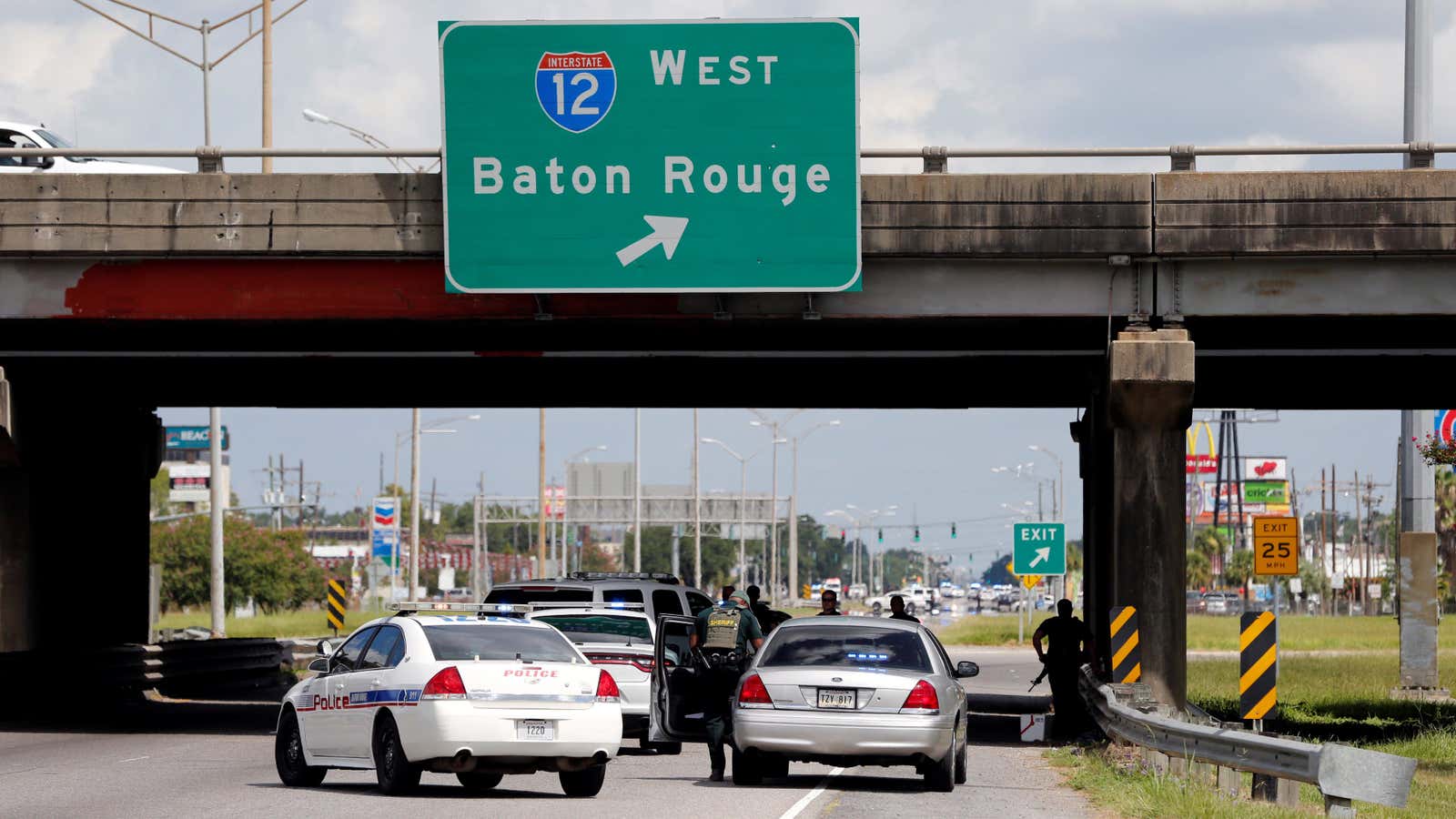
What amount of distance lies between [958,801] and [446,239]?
34.3 feet

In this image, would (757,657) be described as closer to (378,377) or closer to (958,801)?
(958,801)

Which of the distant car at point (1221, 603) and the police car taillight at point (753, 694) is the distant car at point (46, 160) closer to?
the police car taillight at point (753, 694)

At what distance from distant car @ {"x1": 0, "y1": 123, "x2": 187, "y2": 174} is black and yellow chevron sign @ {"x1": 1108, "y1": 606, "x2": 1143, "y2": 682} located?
14692mm

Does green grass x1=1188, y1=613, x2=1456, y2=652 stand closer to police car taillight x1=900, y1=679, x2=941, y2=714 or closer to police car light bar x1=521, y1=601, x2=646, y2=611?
police car light bar x1=521, y1=601, x2=646, y2=611

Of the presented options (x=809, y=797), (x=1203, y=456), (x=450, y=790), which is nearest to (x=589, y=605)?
(x=450, y=790)

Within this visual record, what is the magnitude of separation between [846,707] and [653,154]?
8651 mm

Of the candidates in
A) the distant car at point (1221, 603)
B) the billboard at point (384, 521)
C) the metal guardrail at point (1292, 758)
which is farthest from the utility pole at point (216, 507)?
the distant car at point (1221, 603)

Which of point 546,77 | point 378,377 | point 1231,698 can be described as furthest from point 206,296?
point 1231,698

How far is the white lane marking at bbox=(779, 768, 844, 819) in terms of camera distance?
15.1m

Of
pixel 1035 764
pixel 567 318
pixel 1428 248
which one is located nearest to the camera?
pixel 1035 764

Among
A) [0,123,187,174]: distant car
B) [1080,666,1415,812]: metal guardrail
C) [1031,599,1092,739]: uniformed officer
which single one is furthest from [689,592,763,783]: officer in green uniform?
[0,123,187,174]: distant car

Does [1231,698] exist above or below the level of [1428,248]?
below

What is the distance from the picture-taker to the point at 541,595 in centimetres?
2589

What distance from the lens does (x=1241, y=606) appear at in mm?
138875
